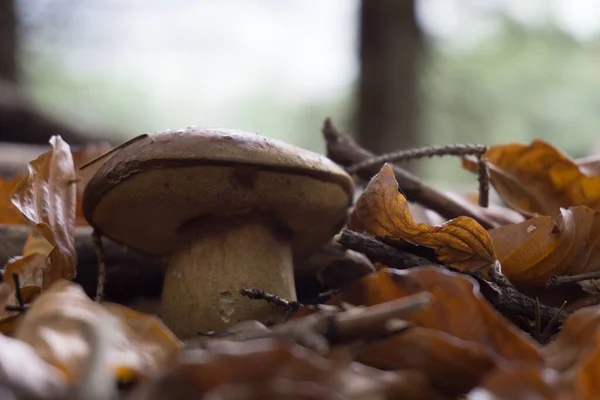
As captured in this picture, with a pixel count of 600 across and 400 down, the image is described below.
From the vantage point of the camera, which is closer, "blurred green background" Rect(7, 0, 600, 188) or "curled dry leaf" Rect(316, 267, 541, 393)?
"curled dry leaf" Rect(316, 267, 541, 393)

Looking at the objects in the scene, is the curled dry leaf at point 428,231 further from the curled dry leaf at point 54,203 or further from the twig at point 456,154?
the curled dry leaf at point 54,203

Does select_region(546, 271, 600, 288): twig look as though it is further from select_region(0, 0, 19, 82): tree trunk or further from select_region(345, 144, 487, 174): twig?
select_region(0, 0, 19, 82): tree trunk

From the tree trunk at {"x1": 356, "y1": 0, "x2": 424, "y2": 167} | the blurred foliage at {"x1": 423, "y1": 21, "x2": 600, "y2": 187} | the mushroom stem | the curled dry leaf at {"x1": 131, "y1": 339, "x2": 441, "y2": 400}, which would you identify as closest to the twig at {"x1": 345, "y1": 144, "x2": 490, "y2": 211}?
the mushroom stem

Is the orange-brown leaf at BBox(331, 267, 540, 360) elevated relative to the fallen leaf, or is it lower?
lower

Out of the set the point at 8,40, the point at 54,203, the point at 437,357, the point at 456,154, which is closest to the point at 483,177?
the point at 456,154

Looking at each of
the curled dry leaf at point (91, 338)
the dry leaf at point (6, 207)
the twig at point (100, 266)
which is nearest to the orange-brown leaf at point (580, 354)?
the curled dry leaf at point (91, 338)

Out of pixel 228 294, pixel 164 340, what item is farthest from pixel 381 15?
pixel 164 340

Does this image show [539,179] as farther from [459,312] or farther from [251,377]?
[251,377]
